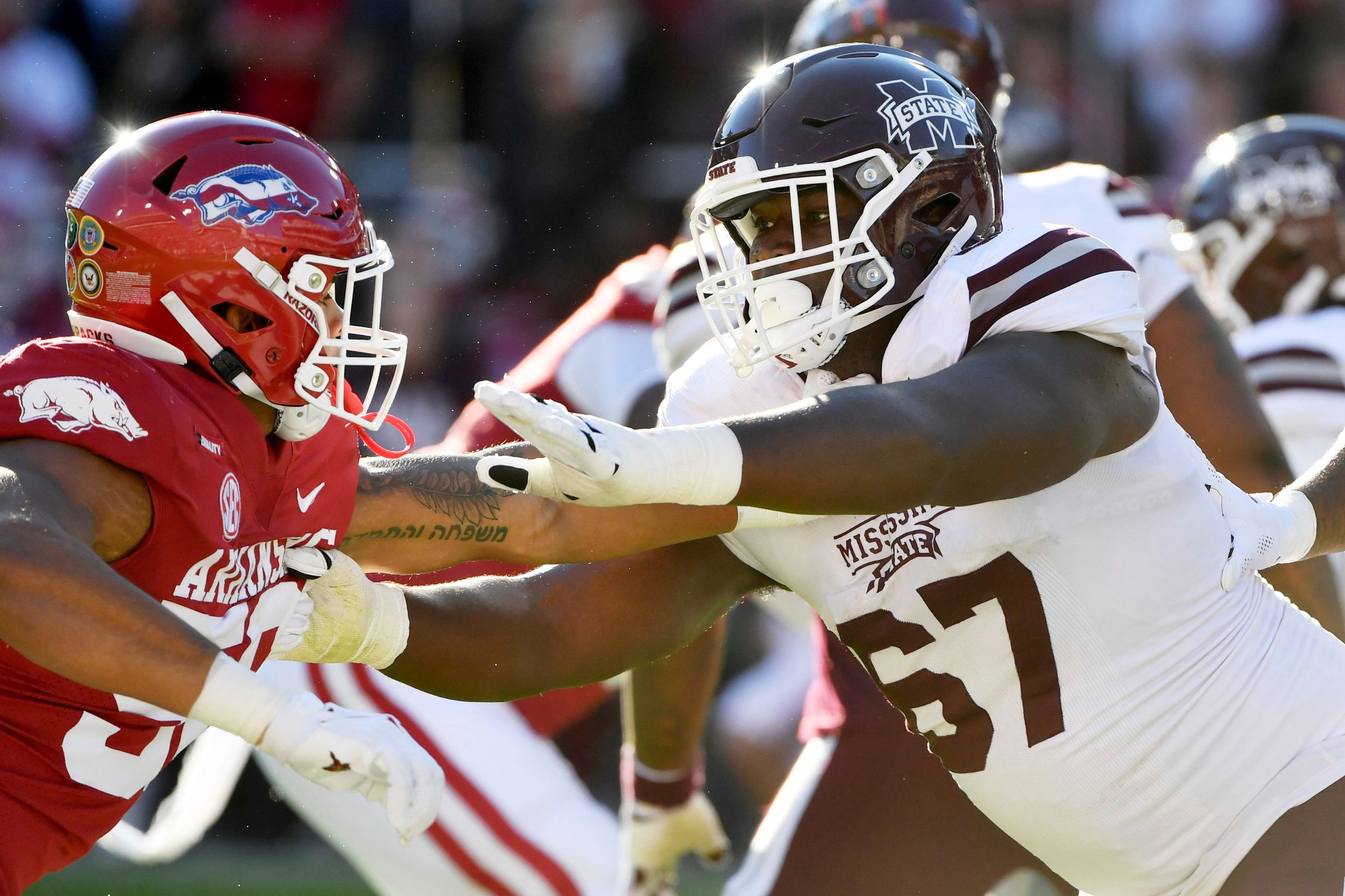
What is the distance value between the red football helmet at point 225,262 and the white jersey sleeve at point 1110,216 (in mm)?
1561

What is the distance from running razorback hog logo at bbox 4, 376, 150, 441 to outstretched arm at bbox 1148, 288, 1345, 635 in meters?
2.18

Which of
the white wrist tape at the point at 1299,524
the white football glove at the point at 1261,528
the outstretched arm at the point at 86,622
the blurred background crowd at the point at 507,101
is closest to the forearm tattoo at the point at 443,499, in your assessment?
the outstretched arm at the point at 86,622

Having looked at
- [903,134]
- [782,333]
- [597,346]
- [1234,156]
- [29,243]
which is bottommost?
[29,243]

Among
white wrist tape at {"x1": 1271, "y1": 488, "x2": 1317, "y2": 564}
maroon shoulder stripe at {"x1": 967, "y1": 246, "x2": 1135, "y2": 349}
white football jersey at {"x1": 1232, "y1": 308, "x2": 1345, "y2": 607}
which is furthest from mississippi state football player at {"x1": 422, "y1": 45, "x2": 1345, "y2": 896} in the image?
white football jersey at {"x1": 1232, "y1": 308, "x2": 1345, "y2": 607}

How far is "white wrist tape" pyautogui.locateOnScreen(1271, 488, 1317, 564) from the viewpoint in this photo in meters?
2.64

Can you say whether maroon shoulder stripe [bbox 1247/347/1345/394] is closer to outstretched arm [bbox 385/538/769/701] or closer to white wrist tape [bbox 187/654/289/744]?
outstretched arm [bbox 385/538/769/701]

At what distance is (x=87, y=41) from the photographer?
718 centimetres

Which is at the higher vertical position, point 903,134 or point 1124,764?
point 903,134

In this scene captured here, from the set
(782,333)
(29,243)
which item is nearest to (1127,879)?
(782,333)

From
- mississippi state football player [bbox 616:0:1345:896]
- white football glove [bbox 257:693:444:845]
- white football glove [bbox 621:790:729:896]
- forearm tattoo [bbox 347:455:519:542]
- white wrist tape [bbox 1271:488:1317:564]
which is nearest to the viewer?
white football glove [bbox 257:693:444:845]

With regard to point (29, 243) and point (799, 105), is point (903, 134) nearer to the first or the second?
point (799, 105)

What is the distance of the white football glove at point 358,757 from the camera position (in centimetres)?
198

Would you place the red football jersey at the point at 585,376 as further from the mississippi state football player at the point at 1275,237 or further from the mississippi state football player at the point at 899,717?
the mississippi state football player at the point at 1275,237

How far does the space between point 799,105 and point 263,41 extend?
5398mm
